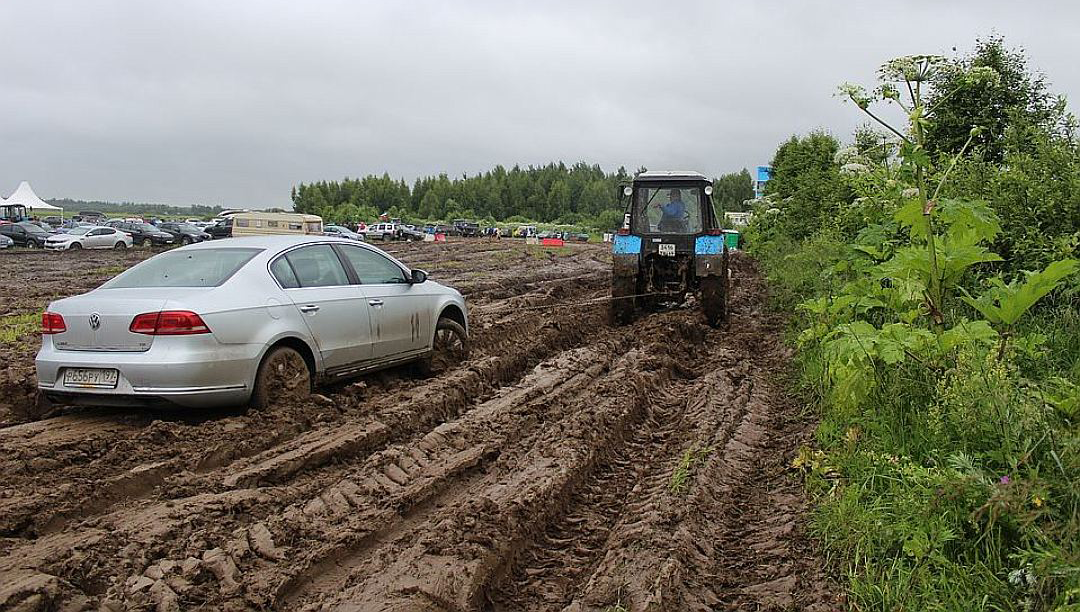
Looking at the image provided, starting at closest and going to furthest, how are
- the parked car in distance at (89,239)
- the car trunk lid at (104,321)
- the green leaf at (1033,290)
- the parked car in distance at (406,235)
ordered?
the green leaf at (1033,290) → the car trunk lid at (104,321) → the parked car in distance at (89,239) → the parked car in distance at (406,235)

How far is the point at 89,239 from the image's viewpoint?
4300cm

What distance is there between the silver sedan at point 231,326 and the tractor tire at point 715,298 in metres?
5.88

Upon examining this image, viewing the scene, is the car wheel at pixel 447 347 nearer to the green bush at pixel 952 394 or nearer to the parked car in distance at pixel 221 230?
the green bush at pixel 952 394

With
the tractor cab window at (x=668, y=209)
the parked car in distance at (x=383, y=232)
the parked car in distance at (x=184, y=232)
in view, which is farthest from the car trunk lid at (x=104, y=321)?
the parked car in distance at (x=383, y=232)

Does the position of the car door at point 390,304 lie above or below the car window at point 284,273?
below

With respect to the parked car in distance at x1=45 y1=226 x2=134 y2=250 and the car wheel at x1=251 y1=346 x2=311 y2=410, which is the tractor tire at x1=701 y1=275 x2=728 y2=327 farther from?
the parked car in distance at x1=45 y1=226 x2=134 y2=250

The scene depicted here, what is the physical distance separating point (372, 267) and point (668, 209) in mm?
6768

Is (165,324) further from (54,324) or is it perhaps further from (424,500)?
(424,500)

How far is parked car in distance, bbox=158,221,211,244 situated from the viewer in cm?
5175

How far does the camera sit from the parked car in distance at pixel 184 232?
51.8 m

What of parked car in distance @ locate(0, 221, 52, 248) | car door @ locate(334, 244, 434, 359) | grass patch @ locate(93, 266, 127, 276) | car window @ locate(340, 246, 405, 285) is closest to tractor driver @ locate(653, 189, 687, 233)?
car door @ locate(334, 244, 434, 359)

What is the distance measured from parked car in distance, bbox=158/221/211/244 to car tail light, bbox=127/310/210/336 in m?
47.5

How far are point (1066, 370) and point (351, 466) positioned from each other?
16.1 feet

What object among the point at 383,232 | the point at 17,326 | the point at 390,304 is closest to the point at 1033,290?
the point at 390,304
